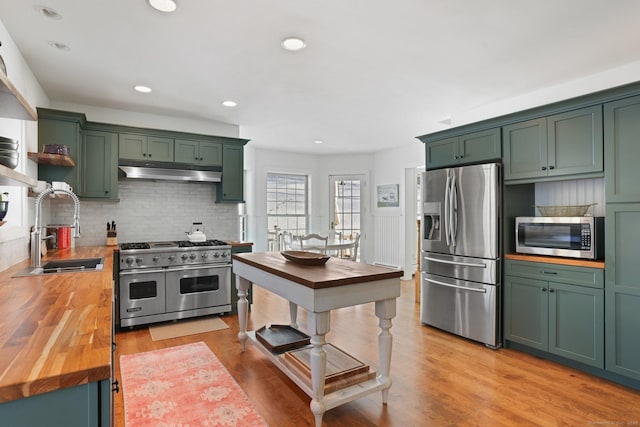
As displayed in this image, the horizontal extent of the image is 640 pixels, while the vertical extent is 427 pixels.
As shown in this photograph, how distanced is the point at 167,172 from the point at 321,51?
2.51 metres

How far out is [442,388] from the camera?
254cm

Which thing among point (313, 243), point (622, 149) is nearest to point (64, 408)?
point (622, 149)

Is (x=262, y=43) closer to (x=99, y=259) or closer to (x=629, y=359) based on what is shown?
(x=99, y=259)

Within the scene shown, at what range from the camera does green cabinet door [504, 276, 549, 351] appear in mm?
3055

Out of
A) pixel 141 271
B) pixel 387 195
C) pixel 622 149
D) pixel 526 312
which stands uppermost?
pixel 622 149

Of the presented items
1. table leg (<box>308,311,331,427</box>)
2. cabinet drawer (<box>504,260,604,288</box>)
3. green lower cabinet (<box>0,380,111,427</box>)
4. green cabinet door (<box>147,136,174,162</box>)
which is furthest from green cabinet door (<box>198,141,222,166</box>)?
green lower cabinet (<box>0,380,111,427</box>)

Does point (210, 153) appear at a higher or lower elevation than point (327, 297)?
higher

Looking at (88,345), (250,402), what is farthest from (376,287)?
(88,345)

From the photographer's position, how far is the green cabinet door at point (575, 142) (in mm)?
2783

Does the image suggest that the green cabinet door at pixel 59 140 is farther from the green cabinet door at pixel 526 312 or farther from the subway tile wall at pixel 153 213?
the green cabinet door at pixel 526 312

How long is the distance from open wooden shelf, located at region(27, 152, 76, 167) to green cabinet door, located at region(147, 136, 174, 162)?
2.78 ft

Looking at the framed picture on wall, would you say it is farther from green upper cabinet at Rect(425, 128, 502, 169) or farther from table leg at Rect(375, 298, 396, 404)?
table leg at Rect(375, 298, 396, 404)

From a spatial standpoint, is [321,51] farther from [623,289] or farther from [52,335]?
[623,289]

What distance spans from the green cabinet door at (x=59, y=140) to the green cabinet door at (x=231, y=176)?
1607mm
